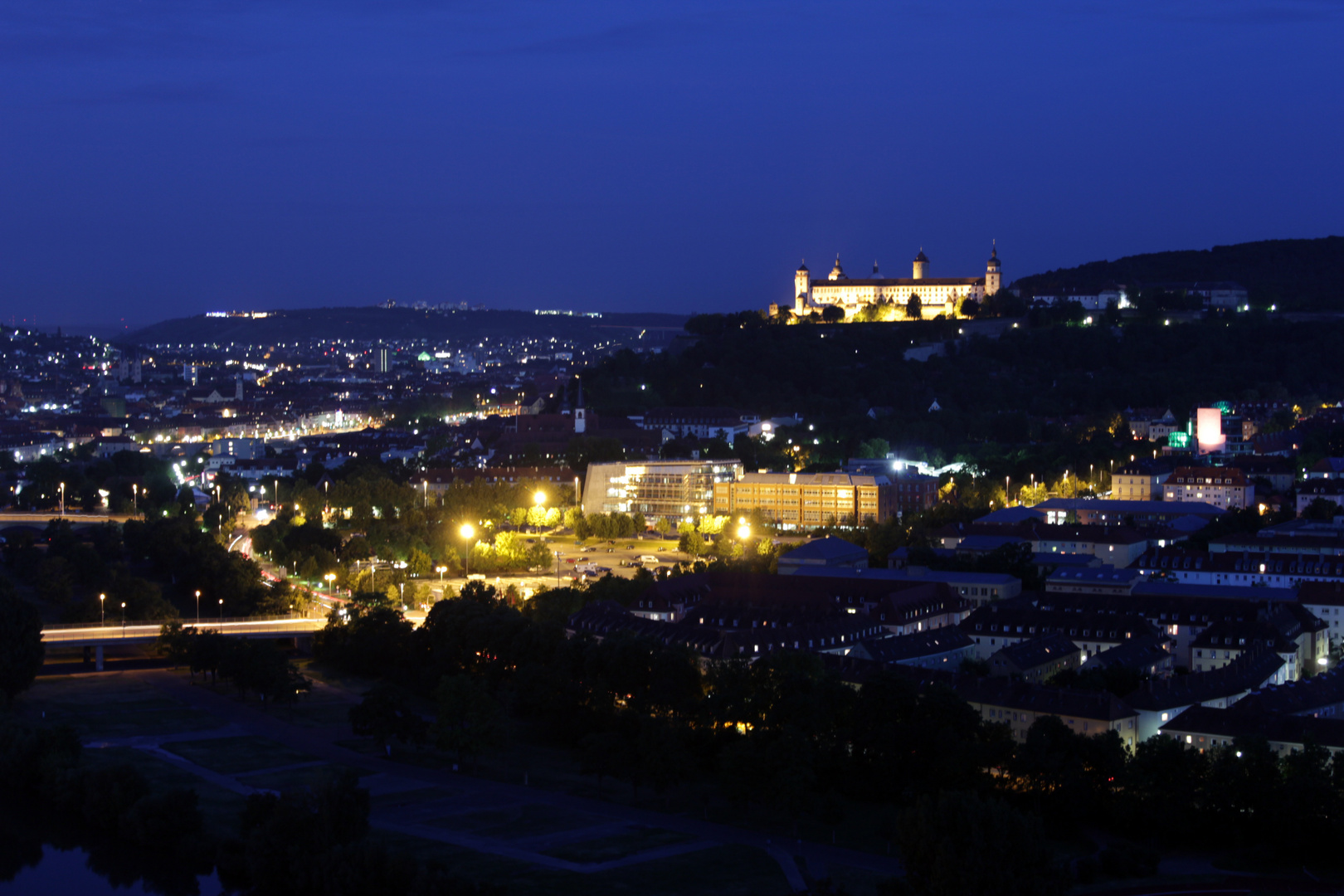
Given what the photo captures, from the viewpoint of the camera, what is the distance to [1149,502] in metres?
47.7

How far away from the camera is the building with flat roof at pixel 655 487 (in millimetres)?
54531

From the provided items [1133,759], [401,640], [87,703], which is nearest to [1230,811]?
[1133,759]

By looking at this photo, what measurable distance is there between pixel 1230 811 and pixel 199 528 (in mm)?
32597

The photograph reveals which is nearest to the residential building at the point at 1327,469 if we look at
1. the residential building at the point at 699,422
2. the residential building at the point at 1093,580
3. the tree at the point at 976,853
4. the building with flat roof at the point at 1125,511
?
the building with flat roof at the point at 1125,511

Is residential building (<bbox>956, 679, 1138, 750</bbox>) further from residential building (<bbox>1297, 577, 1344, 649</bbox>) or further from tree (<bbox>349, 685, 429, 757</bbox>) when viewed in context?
residential building (<bbox>1297, 577, 1344, 649</bbox>)

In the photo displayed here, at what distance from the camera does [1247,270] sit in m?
94.8

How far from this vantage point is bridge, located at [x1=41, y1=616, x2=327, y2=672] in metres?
32.4

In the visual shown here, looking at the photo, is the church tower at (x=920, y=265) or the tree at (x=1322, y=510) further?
the church tower at (x=920, y=265)

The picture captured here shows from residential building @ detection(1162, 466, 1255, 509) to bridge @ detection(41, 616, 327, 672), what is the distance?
1103 inches

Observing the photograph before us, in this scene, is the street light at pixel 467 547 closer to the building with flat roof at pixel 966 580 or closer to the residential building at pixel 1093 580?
the building with flat roof at pixel 966 580

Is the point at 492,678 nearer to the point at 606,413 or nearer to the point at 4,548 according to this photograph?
the point at 4,548

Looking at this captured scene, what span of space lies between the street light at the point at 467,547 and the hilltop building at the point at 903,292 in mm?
37732

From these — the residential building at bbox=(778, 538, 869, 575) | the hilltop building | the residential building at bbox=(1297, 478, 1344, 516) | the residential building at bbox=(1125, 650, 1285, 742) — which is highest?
the hilltop building

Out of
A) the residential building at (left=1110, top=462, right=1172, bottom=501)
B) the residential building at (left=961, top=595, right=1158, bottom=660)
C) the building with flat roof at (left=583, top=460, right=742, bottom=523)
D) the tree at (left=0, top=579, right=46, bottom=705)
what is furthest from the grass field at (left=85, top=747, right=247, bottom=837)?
the residential building at (left=1110, top=462, right=1172, bottom=501)
